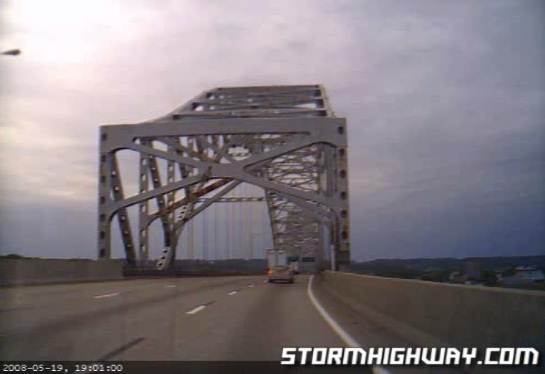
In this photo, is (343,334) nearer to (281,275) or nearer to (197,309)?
(197,309)

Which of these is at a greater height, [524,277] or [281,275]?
[524,277]

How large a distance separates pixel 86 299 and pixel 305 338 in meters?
12.1

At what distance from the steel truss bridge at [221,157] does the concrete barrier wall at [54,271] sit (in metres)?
11.8

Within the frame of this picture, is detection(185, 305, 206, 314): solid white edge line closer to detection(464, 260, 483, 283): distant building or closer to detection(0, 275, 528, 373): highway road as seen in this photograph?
detection(0, 275, 528, 373): highway road

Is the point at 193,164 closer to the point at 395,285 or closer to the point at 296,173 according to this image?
the point at 296,173

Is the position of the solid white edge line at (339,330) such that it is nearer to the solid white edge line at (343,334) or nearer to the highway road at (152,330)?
the solid white edge line at (343,334)

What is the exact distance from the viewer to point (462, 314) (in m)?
11.1

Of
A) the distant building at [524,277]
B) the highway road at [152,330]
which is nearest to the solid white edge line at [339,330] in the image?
the highway road at [152,330]

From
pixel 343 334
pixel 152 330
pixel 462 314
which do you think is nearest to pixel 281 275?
pixel 152 330

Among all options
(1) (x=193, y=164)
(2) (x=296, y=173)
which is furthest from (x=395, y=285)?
(2) (x=296, y=173)

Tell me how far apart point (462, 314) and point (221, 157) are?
2107 inches

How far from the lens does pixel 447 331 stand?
11820mm

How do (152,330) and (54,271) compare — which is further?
(54,271)

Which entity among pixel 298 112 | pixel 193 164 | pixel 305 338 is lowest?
pixel 305 338
